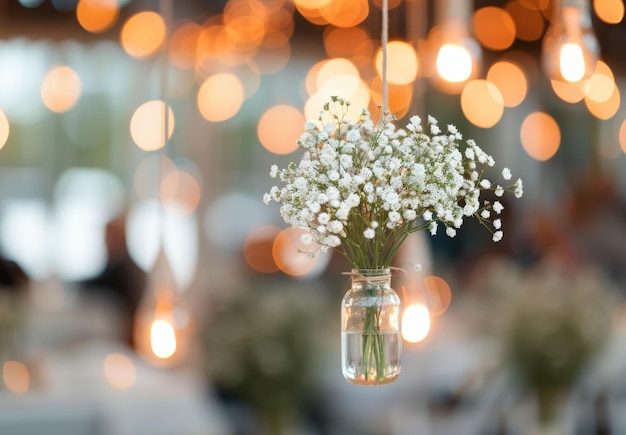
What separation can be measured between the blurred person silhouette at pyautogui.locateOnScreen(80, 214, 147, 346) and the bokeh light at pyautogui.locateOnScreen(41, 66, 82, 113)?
1372mm

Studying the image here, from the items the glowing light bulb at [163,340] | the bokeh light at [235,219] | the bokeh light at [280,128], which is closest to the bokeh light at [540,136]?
the bokeh light at [280,128]

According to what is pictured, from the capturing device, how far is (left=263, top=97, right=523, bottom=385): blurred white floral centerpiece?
4.96 feet

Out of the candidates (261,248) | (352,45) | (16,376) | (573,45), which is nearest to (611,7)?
(573,45)

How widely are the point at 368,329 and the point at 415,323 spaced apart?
119 centimetres

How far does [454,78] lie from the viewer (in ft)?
9.71

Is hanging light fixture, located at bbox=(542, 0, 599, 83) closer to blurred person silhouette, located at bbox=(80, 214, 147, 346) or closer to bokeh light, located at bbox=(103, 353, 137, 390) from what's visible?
bokeh light, located at bbox=(103, 353, 137, 390)

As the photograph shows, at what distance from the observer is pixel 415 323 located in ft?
9.10

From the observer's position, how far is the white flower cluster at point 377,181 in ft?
4.96

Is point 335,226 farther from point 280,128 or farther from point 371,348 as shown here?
point 280,128

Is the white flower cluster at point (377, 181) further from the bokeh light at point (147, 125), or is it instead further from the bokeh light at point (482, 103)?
the bokeh light at point (147, 125)

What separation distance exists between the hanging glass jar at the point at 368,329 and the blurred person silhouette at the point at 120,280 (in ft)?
22.6

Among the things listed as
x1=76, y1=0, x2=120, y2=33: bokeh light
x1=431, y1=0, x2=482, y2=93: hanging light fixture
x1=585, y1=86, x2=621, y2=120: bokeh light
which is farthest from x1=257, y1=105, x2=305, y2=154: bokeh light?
x1=431, y1=0, x2=482, y2=93: hanging light fixture

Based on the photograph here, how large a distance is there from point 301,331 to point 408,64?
1.80 meters

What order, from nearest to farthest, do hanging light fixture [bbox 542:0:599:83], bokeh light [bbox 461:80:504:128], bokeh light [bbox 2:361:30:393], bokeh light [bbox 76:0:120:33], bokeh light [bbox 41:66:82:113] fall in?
hanging light fixture [bbox 542:0:599:83] < bokeh light [bbox 2:361:30:393] < bokeh light [bbox 76:0:120:33] < bokeh light [bbox 461:80:504:128] < bokeh light [bbox 41:66:82:113]
